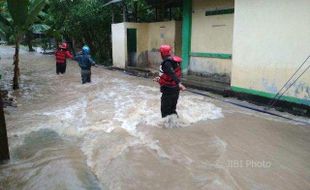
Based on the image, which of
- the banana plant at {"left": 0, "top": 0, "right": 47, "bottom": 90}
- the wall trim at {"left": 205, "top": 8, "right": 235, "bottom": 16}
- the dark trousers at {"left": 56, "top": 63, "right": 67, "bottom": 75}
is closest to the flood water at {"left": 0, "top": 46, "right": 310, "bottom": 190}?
the banana plant at {"left": 0, "top": 0, "right": 47, "bottom": 90}

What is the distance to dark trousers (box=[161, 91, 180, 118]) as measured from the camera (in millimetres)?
7277

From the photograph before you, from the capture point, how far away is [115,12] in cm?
1880

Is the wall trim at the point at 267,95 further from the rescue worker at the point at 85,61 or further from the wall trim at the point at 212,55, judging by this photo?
the rescue worker at the point at 85,61

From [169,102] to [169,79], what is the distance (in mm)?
531

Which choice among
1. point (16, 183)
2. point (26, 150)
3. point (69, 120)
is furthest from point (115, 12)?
point (16, 183)

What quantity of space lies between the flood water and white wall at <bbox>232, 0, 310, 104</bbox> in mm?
1046

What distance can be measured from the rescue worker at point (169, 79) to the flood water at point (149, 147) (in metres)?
0.34

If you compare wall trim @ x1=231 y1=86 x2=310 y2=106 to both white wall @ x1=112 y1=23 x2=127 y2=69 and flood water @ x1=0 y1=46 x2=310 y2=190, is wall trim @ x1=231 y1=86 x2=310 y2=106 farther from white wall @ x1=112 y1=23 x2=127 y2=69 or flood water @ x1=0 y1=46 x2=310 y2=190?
white wall @ x1=112 y1=23 x2=127 y2=69

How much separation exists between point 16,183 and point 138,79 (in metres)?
9.90

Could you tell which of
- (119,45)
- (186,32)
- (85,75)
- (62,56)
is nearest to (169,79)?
(85,75)

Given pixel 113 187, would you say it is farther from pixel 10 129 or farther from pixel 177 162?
pixel 10 129

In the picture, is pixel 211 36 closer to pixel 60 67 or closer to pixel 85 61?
pixel 85 61

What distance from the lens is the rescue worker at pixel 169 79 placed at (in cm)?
692

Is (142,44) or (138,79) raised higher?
(142,44)
